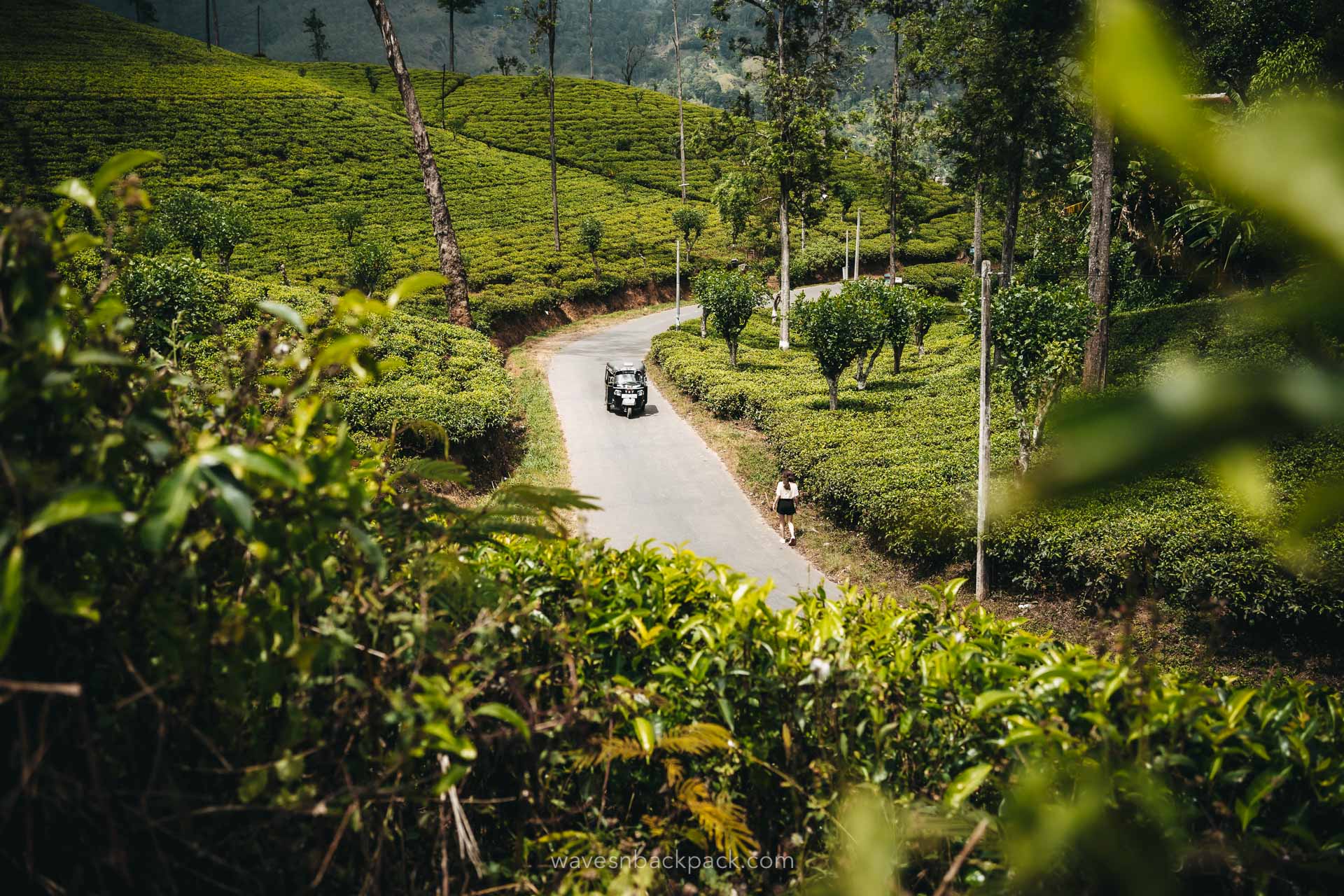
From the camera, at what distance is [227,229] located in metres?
19.8

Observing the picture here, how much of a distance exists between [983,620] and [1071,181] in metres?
20.8

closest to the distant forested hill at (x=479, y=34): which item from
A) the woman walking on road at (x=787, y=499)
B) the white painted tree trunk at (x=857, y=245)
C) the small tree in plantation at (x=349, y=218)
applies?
the white painted tree trunk at (x=857, y=245)

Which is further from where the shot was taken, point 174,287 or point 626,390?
point 626,390

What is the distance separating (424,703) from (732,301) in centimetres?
1795

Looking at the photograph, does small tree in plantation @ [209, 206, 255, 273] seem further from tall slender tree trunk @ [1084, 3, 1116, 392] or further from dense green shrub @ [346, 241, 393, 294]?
tall slender tree trunk @ [1084, 3, 1116, 392]

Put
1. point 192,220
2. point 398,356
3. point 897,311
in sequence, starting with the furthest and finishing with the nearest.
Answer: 1. point 192,220
2. point 897,311
3. point 398,356

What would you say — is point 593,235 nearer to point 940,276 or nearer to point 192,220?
point 192,220

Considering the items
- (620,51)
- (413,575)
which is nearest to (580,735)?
(413,575)

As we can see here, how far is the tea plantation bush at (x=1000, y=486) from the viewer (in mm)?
6762

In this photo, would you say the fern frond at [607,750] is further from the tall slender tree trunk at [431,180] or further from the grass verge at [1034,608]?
Answer: the tall slender tree trunk at [431,180]

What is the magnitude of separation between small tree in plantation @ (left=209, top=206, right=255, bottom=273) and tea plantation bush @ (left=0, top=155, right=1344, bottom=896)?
2075 cm

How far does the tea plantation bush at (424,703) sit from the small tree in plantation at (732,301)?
1639 cm

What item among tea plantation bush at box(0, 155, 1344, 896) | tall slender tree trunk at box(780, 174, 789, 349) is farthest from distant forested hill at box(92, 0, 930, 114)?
tea plantation bush at box(0, 155, 1344, 896)

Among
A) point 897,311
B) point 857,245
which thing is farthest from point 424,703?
point 857,245
